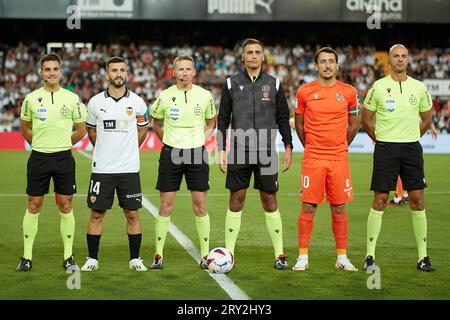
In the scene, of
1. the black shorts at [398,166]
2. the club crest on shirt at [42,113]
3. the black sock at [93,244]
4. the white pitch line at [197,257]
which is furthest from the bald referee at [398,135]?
the club crest on shirt at [42,113]

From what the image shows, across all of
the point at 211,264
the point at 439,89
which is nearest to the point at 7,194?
the point at 211,264

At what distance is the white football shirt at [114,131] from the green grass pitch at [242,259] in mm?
986

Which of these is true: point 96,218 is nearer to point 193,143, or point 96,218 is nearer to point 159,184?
point 159,184

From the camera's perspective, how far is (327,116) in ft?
23.7

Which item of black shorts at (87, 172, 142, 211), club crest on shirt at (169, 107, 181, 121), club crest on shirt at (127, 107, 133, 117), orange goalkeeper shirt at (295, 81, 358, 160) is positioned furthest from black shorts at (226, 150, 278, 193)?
club crest on shirt at (127, 107, 133, 117)

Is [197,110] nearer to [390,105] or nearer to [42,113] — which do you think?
[42,113]

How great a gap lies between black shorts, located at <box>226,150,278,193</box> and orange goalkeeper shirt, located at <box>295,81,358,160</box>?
1.30ft

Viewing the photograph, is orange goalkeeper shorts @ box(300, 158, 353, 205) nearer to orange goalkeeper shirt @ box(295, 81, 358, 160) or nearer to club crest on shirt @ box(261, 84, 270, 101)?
orange goalkeeper shirt @ box(295, 81, 358, 160)

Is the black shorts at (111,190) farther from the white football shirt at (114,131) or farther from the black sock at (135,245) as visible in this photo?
the black sock at (135,245)

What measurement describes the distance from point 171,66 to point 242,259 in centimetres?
2325

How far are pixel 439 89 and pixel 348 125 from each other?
22.3 meters

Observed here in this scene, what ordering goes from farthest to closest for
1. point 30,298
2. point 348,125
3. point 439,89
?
point 439,89 < point 348,125 < point 30,298

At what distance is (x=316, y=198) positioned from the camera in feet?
23.9
